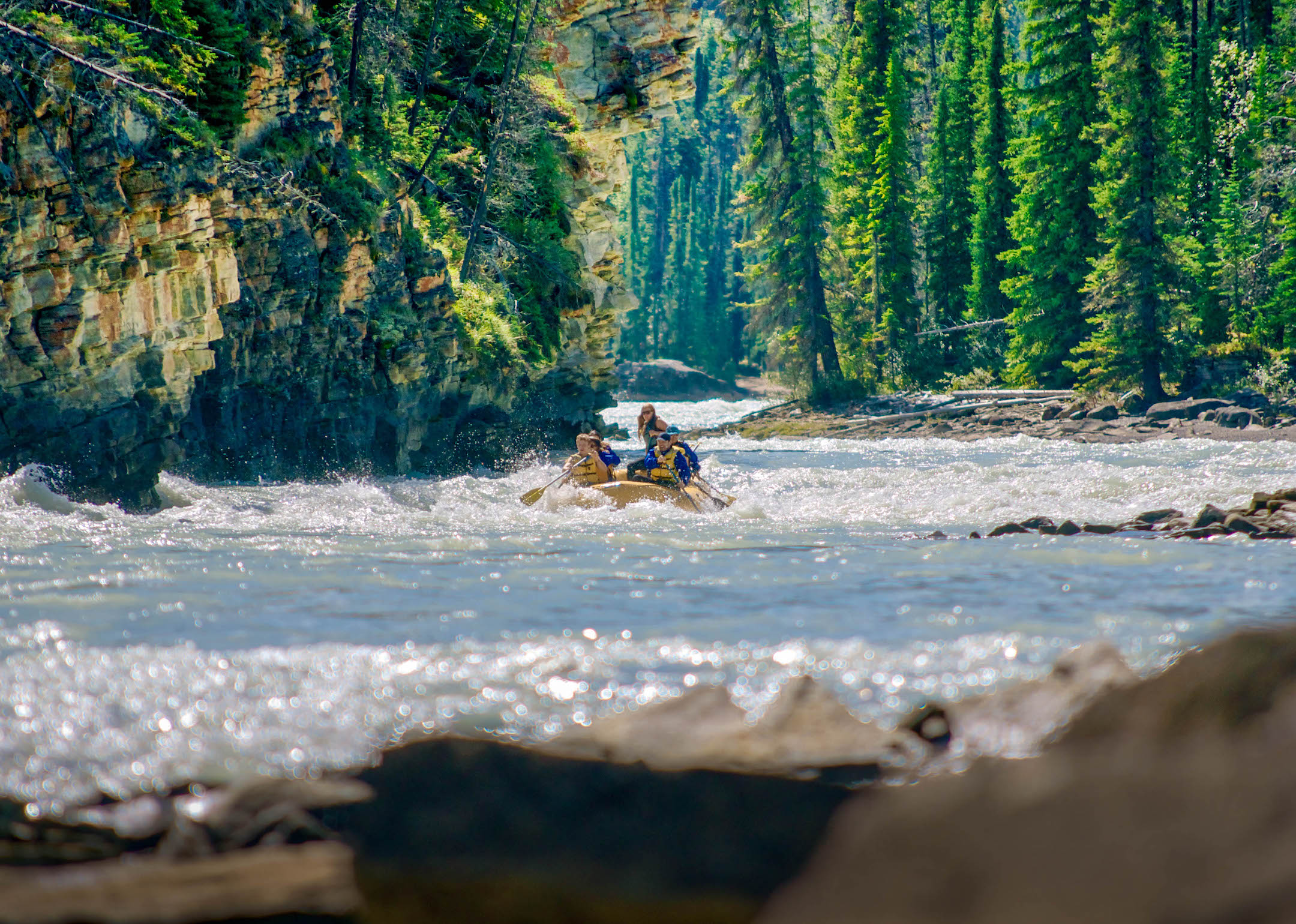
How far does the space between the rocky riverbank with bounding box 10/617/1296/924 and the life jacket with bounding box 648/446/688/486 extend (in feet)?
30.5

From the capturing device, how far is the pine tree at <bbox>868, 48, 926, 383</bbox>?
36.6 meters

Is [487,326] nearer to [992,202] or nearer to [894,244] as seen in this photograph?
[894,244]

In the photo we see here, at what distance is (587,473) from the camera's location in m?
13.3

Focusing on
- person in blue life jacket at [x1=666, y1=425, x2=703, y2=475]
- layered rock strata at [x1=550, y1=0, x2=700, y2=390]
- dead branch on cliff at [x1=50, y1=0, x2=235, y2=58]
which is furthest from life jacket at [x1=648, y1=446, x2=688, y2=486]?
layered rock strata at [x1=550, y1=0, x2=700, y2=390]

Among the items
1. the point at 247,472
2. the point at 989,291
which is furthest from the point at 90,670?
the point at 989,291

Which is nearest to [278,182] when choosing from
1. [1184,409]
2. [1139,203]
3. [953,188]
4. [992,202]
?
[1184,409]

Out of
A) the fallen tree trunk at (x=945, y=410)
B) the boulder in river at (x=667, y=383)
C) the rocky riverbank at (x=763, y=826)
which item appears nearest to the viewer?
the rocky riverbank at (x=763, y=826)

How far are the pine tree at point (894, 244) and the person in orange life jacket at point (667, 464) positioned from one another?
975 inches

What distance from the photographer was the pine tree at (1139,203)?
2609cm

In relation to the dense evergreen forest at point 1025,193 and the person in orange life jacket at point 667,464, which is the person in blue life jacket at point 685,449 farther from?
the dense evergreen forest at point 1025,193

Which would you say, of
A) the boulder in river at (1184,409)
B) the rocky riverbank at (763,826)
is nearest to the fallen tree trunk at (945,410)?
the boulder in river at (1184,409)

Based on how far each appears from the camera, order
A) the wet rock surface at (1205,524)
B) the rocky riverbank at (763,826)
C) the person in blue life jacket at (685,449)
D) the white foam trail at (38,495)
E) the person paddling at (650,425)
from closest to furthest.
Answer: the rocky riverbank at (763,826)
the wet rock surface at (1205,524)
the white foam trail at (38,495)
the person in blue life jacket at (685,449)
the person paddling at (650,425)

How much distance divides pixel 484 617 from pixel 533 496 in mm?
7570

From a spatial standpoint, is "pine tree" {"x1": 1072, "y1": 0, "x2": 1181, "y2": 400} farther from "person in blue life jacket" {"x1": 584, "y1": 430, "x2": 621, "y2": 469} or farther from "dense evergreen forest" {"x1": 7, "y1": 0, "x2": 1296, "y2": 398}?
"person in blue life jacket" {"x1": 584, "y1": 430, "x2": 621, "y2": 469}
